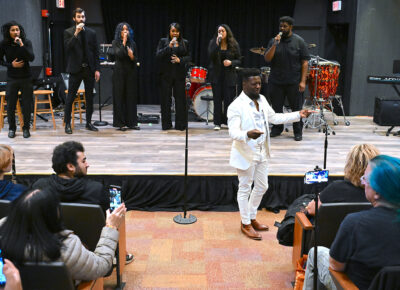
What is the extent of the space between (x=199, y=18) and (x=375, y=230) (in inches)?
321

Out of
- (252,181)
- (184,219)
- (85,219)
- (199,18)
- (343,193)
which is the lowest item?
(184,219)

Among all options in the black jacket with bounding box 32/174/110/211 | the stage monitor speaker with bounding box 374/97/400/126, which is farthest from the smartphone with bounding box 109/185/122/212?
the stage monitor speaker with bounding box 374/97/400/126

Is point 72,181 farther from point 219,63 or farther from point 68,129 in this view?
point 219,63

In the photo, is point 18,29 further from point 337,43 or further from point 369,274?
point 337,43

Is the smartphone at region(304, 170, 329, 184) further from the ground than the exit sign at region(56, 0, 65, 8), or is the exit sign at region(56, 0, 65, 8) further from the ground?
the exit sign at region(56, 0, 65, 8)

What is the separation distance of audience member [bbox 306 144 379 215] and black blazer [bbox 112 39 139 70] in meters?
4.17

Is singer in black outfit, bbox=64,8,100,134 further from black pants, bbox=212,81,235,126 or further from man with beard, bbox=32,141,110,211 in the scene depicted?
man with beard, bbox=32,141,110,211

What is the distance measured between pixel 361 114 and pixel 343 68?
0.97m

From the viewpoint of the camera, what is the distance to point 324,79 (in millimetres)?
6848

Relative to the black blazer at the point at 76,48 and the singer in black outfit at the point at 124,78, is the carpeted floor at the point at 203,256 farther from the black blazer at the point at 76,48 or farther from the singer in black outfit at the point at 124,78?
the black blazer at the point at 76,48

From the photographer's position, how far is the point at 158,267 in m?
3.33

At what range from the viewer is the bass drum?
7.38m

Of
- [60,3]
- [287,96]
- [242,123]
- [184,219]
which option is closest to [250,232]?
[184,219]

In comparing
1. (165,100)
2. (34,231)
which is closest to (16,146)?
(165,100)
